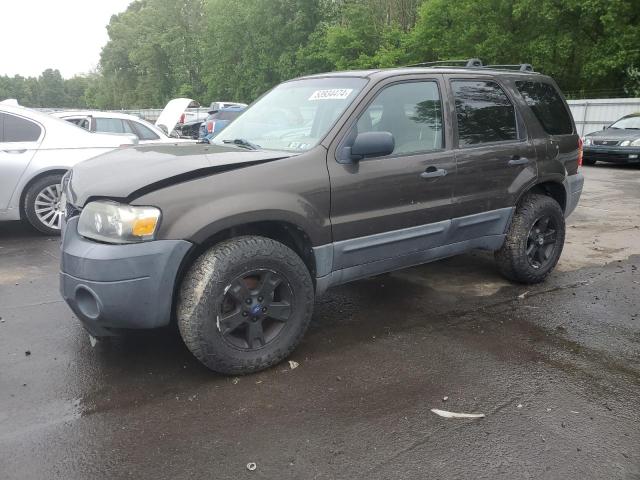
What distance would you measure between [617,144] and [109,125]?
491 inches

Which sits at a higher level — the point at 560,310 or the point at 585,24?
the point at 585,24

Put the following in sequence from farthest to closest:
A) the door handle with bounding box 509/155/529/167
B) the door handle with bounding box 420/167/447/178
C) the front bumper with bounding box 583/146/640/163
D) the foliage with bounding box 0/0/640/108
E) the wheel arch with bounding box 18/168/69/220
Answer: the foliage with bounding box 0/0/640/108, the front bumper with bounding box 583/146/640/163, the wheel arch with bounding box 18/168/69/220, the door handle with bounding box 509/155/529/167, the door handle with bounding box 420/167/447/178

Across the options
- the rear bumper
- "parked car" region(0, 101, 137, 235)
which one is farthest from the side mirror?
"parked car" region(0, 101, 137, 235)

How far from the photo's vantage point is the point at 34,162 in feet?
21.9

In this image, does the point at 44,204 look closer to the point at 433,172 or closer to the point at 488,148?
the point at 433,172

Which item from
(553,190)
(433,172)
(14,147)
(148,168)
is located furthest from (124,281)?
(14,147)

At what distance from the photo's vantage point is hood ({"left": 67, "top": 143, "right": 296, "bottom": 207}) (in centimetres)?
306

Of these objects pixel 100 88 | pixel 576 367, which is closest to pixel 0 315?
pixel 576 367

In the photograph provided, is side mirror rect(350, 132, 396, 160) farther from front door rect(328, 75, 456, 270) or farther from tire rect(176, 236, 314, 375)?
tire rect(176, 236, 314, 375)

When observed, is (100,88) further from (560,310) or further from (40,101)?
(560,310)

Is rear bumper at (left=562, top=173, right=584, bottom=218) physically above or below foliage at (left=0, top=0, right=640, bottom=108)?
below

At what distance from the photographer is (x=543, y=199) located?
5.00 metres

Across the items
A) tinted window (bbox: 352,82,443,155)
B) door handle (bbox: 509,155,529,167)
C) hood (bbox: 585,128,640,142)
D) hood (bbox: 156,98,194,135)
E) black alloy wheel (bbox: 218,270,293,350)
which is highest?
hood (bbox: 156,98,194,135)

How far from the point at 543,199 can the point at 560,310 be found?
3.45 feet
